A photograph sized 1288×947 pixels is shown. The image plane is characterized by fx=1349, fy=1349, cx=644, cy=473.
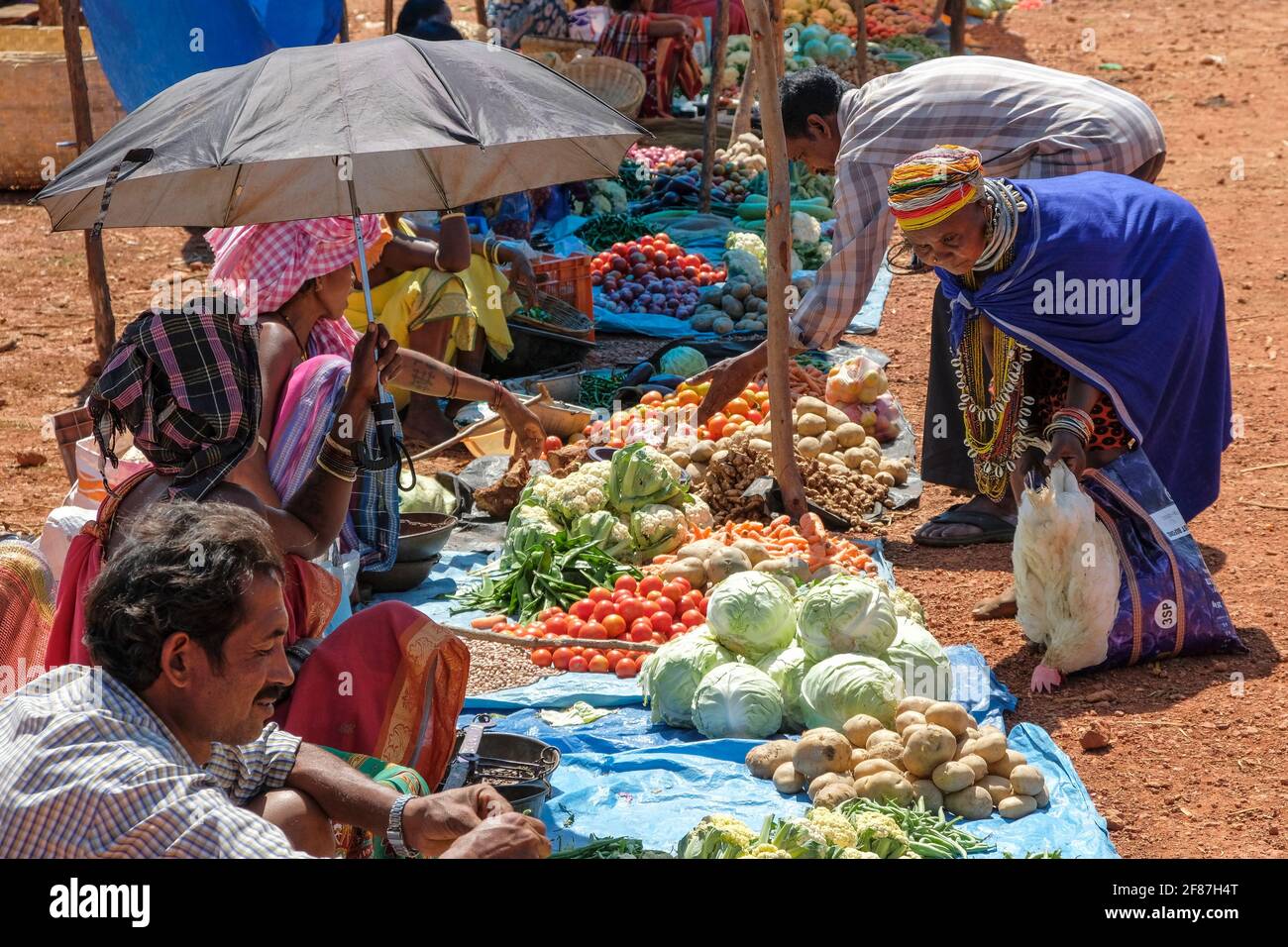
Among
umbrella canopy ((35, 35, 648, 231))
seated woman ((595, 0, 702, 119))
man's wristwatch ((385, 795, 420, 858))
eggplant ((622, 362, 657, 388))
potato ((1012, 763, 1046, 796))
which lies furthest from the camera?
seated woman ((595, 0, 702, 119))

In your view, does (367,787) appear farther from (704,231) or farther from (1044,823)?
(704,231)

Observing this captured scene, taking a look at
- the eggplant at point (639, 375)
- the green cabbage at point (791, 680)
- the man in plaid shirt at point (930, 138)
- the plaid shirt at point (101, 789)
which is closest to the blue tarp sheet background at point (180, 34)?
the eggplant at point (639, 375)

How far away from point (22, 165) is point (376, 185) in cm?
851

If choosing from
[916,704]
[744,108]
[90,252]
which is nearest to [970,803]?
[916,704]

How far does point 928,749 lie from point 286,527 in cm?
169

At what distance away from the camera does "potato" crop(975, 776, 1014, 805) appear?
3490 millimetres

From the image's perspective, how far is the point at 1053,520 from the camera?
4082 millimetres

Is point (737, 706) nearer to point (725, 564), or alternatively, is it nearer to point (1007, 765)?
point (1007, 765)

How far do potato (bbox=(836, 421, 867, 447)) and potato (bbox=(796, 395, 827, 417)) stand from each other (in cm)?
13

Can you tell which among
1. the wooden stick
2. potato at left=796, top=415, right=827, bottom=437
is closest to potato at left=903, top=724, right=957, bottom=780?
the wooden stick

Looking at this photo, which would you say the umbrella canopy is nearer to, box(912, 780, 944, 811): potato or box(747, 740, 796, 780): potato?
box(747, 740, 796, 780): potato

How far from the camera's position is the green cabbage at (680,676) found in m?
4.04

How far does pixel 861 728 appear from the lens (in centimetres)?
362

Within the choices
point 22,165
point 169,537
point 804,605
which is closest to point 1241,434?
point 804,605
